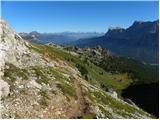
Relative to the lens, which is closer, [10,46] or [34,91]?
[34,91]

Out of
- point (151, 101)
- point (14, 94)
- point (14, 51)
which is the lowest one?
point (151, 101)

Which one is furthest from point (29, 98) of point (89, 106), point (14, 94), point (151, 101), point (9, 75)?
point (151, 101)

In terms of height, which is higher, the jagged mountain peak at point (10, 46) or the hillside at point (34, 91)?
the jagged mountain peak at point (10, 46)

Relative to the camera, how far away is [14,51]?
2307 inches

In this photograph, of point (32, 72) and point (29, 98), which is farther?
point (32, 72)

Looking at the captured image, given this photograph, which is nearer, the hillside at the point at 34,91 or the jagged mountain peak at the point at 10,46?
the hillside at the point at 34,91

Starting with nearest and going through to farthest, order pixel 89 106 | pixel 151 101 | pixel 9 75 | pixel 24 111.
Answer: pixel 24 111
pixel 9 75
pixel 89 106
pixel 151 101

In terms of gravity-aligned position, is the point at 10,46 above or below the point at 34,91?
above

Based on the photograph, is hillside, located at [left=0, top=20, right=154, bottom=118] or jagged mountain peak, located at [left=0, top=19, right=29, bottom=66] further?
jagged mountain peak, located at [left=0, top=19, right=29, bottom=66]

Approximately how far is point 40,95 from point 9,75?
18.3 ft

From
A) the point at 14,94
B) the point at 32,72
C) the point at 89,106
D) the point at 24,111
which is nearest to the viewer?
the point at 24,111

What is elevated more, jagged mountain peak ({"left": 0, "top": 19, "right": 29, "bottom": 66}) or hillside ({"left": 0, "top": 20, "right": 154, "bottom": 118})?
jagged mountain peak ({"left": 0, "top": 19, "right": 29, "bottom": 66})

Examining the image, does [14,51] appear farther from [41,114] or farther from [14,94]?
[41,114]

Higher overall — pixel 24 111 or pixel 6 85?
pixel 6 85
